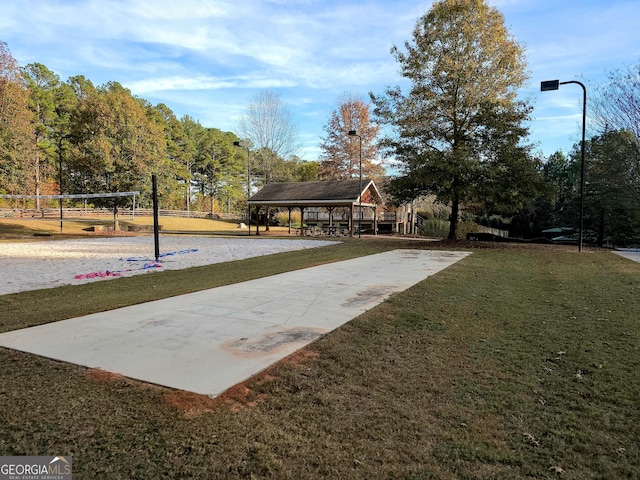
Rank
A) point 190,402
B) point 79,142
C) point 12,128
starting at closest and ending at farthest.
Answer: point 190,402
point 12,128
point 79,142

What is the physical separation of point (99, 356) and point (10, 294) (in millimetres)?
4673

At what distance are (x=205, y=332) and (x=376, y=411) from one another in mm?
2327

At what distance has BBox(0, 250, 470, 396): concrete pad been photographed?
3.26 m

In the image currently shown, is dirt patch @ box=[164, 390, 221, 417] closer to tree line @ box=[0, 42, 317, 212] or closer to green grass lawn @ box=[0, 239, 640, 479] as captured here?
green grass lawn @ box=[0, 239, 640, 479]

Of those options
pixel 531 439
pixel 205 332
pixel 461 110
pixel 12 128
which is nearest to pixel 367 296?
pixel 205 332

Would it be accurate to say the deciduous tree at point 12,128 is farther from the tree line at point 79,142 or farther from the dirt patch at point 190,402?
the dirt patch at point 190,402

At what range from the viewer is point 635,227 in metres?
20.8

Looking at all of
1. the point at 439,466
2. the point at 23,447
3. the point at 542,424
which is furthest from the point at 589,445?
the point at 23,447

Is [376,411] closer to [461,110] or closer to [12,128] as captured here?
[461,110]

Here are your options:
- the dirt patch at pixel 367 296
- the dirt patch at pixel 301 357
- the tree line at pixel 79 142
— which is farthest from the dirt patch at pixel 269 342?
the tree line at pixel 79 142

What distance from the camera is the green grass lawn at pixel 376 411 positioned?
211 cm

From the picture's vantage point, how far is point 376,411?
2664mm

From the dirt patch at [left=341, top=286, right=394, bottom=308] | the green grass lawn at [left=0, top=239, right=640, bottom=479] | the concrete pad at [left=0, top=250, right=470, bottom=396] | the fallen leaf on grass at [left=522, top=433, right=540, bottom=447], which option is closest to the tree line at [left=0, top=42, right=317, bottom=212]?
the concrete pad at [left=0, top=250, right=470, bottom=396]

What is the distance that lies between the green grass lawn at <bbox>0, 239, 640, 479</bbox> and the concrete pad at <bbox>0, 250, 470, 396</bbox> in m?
0.21
